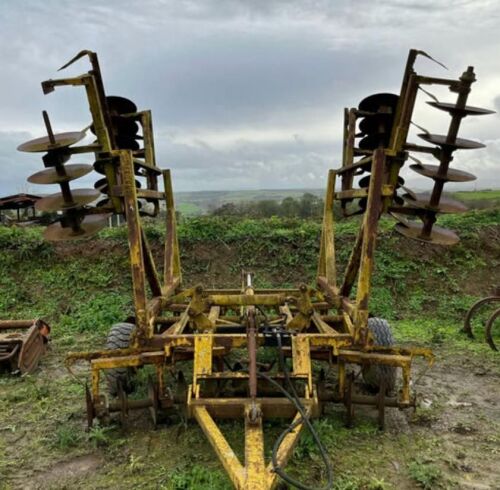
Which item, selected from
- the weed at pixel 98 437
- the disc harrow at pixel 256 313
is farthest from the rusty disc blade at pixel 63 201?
the weed at pixel 98 437

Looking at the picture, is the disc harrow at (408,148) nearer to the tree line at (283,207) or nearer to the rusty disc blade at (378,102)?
the rusty disc blade at (378,102)

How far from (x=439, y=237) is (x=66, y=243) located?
24.9 ft

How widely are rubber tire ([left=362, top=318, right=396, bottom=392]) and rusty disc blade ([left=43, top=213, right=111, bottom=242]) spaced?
301cm

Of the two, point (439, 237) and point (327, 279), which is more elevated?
point (439, 237)

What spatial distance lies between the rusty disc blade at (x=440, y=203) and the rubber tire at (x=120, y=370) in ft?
10.4

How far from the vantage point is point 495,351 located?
6625 mm

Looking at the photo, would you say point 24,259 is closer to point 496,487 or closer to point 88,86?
point 88,86

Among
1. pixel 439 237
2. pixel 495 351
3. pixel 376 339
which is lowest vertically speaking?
pixel 495 351

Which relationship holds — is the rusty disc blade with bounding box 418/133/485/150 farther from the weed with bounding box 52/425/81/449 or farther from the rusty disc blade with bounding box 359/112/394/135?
the weed with bounding box 52/425/81/449

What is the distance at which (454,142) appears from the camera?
15.5ft

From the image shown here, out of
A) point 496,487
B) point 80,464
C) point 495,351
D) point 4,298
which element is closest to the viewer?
point 496,487

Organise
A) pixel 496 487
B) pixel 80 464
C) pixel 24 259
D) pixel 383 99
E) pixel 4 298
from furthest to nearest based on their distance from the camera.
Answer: pixel 24 259 → pixel 4 298 → pixel 383 99 → pixel 80 464 → pixel 496 487

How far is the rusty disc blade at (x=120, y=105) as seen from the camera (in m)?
5.71

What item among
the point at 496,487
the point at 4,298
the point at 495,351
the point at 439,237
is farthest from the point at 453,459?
the point at 4,298
